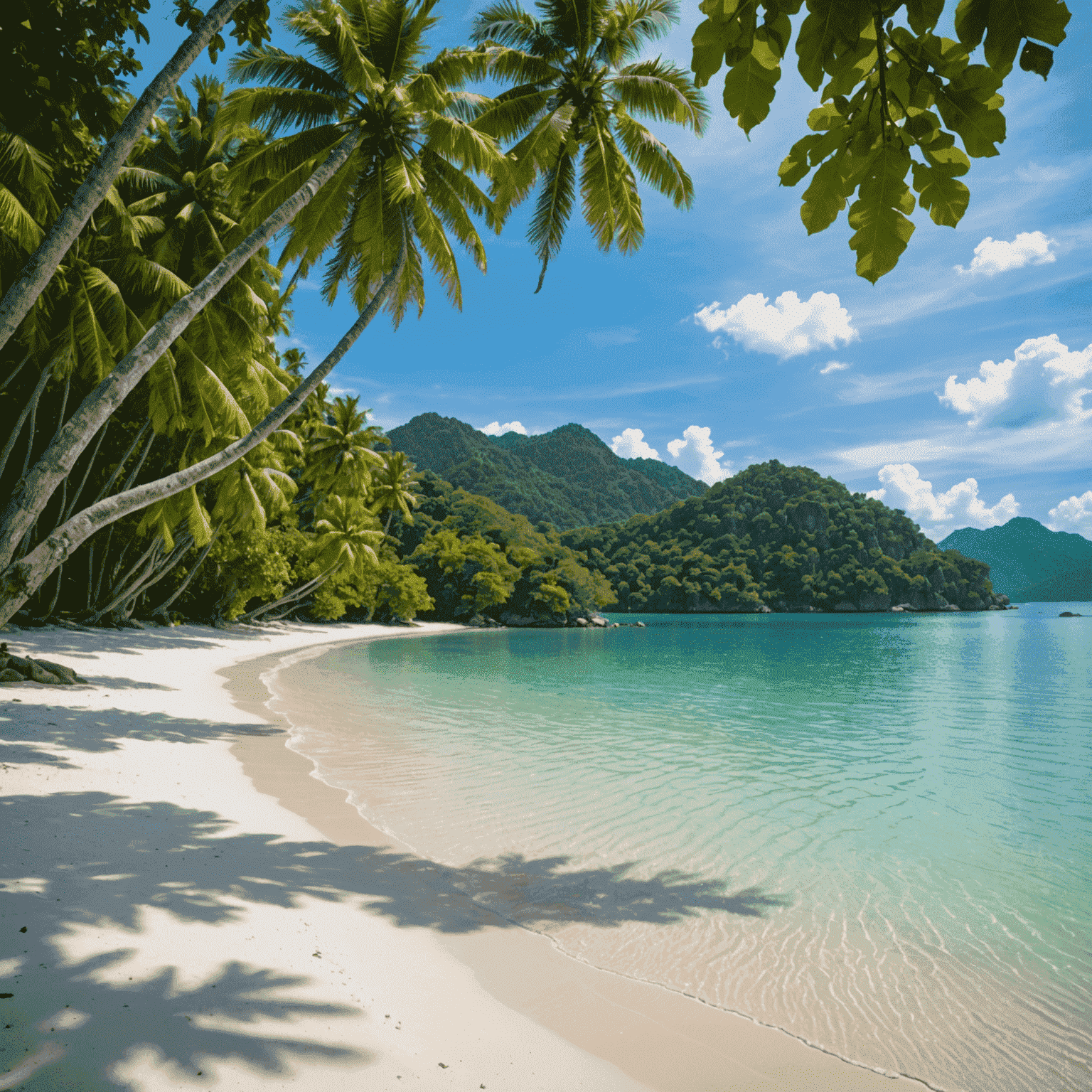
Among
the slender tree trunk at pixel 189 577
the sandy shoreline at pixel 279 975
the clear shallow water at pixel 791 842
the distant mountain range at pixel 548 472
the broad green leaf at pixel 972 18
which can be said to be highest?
the distant mountain range at pixel 548 472

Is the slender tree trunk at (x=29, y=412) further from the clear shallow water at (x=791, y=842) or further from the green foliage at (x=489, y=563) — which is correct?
the green foliage at (x=489, y=563)

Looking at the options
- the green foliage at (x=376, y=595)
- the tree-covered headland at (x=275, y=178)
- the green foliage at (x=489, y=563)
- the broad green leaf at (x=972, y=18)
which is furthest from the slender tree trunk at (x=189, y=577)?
the green foliage at (x=489, y=563)

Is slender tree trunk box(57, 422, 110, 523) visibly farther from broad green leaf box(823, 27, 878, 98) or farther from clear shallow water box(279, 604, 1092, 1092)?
broad green leaf box(823, 27, 878, 98)

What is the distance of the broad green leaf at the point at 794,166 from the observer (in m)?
1.50

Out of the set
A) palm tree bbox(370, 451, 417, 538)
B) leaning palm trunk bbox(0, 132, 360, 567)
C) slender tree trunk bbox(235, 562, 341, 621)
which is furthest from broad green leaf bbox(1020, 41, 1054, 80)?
palm tree bbox(370, 451, 417, 538)

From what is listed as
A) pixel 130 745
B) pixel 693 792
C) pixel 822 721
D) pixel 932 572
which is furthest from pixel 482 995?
pixel 932 572

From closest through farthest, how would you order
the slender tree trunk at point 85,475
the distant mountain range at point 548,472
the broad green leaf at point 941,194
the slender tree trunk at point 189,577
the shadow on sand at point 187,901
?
1. the broad green leaf at point 941,194
2. the shadow on sand at point 187,901
3. the slender tree trunk at point 85,475
4. the slender tree trunk at point 189,577
5. the distant mountain range at point 548,472

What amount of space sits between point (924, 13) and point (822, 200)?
1.17ft

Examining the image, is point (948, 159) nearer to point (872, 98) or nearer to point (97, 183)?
point (872, 98)

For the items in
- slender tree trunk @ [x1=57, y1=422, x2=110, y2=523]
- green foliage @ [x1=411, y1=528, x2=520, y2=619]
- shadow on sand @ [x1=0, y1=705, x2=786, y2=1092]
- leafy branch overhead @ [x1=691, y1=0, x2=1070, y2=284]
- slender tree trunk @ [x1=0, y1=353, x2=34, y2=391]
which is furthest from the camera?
green foliage @ [x1=411, y1=528, x2=520, y2=619]

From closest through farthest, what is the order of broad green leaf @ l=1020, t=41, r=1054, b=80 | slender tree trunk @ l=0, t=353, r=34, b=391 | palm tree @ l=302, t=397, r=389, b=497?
broad green leaf @ l=1020, t=41, r=1054, b=80, slender tree trunk @ l=0, t=353, r=34, b=391, palm tree @ l=302, t=397, r=389, b=497

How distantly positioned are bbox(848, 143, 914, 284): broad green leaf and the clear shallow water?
414cm

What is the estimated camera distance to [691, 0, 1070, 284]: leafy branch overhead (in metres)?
1.25

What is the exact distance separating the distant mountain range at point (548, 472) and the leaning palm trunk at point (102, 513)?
10069 cm
